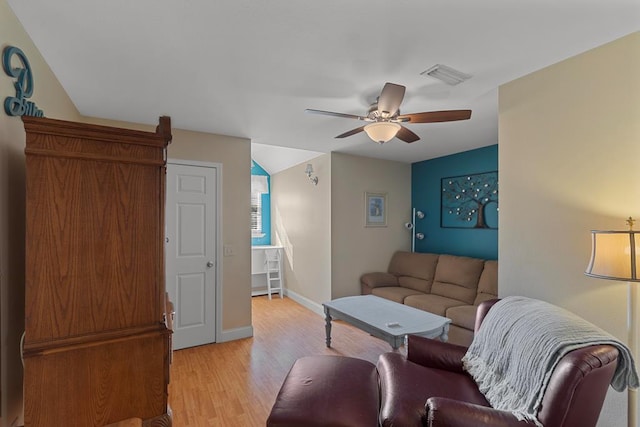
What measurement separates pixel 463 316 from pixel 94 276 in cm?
321

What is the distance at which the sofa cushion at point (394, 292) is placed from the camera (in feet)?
12.8

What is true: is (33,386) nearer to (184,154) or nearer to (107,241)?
Result: (107,241)

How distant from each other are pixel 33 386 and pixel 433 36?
2.34m

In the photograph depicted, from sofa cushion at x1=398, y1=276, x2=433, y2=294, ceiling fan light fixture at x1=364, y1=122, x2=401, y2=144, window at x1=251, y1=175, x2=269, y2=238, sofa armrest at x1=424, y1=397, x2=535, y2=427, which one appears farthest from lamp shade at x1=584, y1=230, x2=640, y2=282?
window at x1=251, y1=175, x2=269, y2=238

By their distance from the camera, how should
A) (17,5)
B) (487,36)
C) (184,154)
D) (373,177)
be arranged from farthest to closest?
1. (373,177)
2. (184,154)
3. (487,36)
4. (17,5)

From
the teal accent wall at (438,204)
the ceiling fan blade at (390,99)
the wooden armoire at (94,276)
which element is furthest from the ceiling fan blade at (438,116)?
the teal accent wall at (438,204)

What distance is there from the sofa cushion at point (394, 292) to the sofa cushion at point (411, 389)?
6.20 ft

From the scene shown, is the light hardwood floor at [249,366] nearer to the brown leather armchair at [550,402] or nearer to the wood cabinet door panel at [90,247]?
the brown leather armchair at [550,402]

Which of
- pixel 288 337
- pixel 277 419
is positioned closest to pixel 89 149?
pixel 277 419

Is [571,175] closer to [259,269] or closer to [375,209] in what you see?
[375,209]

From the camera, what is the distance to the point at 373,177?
15.8 feet

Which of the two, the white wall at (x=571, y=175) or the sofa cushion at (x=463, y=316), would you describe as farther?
the sofa cushion at (x=463, y=316)

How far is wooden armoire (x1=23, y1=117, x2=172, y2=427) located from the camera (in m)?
1.07

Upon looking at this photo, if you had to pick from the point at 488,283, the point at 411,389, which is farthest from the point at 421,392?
the point at 488,283
